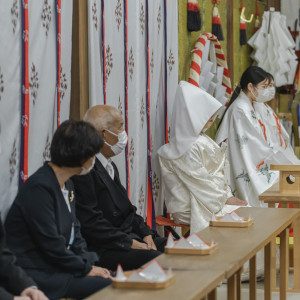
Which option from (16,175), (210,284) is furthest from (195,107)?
(210,284)

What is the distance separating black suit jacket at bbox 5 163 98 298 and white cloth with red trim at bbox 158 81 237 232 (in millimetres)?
2114

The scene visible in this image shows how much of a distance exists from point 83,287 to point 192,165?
2.19 metres

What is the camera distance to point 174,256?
3.14 metres

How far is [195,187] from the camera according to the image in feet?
17.1

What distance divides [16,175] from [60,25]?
38.0 inches

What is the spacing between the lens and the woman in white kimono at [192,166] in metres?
5.20

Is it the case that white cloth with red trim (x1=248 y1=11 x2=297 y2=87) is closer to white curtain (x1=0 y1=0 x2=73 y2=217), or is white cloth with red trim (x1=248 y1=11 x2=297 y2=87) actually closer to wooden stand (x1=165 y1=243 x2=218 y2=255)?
white curtain (x1=0 y1=0 x2=73 y2=217)

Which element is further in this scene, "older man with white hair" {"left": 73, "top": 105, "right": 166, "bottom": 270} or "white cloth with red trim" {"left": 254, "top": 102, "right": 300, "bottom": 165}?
"white cloth with red trim" {"left": 254, "top": 102, "right": 300, "bottom": 165}

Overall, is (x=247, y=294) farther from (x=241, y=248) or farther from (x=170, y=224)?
(x=241, y=248)

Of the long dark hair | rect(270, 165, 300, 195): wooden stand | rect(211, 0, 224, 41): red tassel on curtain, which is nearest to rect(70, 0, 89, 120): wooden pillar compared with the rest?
rect(270, 165, 300, 195): wooden stand

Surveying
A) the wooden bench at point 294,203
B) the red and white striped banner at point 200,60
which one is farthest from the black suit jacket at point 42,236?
the red and white striped banner at point 200,60

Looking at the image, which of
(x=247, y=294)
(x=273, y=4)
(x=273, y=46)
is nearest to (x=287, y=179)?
(x=247, y=294)

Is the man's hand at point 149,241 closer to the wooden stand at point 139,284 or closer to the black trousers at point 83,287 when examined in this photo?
the black trousers at point 83,287

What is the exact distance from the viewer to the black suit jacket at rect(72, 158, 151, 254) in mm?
3830
